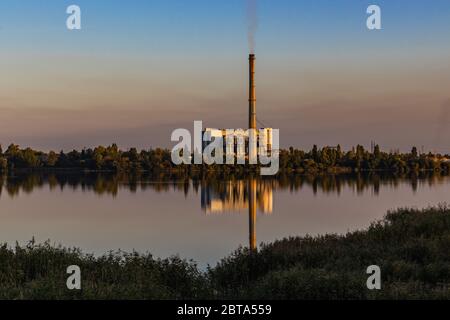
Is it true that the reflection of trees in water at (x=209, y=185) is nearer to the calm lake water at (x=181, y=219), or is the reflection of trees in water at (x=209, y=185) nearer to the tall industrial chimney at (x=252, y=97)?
the calm lake water at (x=181, y=219)

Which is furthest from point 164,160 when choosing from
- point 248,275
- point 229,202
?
point 248,275

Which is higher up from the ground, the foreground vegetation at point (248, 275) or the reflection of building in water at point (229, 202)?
the foreground vegetation at point (248, 275)

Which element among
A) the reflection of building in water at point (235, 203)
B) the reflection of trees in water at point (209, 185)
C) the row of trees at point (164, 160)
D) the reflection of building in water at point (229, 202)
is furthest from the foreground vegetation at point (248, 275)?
the row of trees at point (164, 160)

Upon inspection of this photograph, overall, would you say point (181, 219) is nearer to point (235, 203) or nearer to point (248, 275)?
point (235, 203)

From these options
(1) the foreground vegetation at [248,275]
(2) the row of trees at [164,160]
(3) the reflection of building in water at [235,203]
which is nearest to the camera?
(1) the foreground vegetation at [248,275]

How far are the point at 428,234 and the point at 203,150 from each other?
135 meters

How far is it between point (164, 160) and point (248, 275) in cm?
15488

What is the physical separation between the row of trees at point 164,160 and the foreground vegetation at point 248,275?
450ft

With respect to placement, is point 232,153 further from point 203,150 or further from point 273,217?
point 273,217

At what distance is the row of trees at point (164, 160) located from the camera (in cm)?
17010

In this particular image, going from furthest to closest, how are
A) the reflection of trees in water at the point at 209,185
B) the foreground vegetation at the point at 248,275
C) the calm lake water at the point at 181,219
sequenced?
the reflection of trees in water at the point at 209,185 < the calm lake water at the point at 181,219 < the foreground vegetation at the point at 248,275

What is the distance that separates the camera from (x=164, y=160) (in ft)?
563

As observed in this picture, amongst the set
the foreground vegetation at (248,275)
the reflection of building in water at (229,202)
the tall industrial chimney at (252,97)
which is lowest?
the reflection of building in water at (229,202)

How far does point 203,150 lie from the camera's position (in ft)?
518
